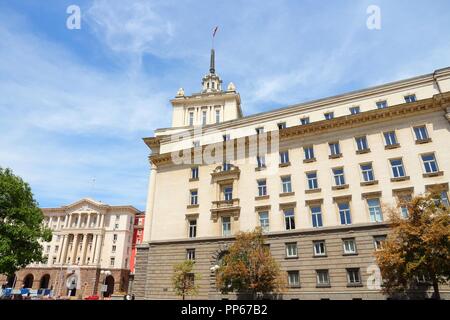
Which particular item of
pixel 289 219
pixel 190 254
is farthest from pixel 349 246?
pixel 190 254

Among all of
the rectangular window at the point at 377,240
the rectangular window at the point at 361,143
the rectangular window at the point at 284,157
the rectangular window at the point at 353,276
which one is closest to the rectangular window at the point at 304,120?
the rectangular window at the point at 284,157

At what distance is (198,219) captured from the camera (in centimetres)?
3616

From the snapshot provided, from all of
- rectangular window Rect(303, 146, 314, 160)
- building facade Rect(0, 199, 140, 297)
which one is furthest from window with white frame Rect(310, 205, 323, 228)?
building facade Rect(0, 199, 140, 297)

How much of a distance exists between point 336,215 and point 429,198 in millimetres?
8578

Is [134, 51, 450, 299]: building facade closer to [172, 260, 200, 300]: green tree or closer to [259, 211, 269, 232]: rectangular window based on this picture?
[259, 211, 269, 232]: rectangular window

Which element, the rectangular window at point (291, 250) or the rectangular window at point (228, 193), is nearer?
the rectangular window at point (291, 250)

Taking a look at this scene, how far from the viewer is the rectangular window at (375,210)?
28.4 meters

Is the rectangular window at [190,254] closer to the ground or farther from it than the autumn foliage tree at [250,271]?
farther from it

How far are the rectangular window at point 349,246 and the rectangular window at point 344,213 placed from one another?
178 cm

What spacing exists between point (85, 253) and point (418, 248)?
75.2 meters

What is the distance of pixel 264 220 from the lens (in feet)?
108

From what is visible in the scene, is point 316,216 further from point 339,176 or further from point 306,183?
point 339,176

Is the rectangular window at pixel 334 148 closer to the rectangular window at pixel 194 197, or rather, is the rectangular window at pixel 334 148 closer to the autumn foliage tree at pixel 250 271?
the autumn foliage tree at pixel 250 271
